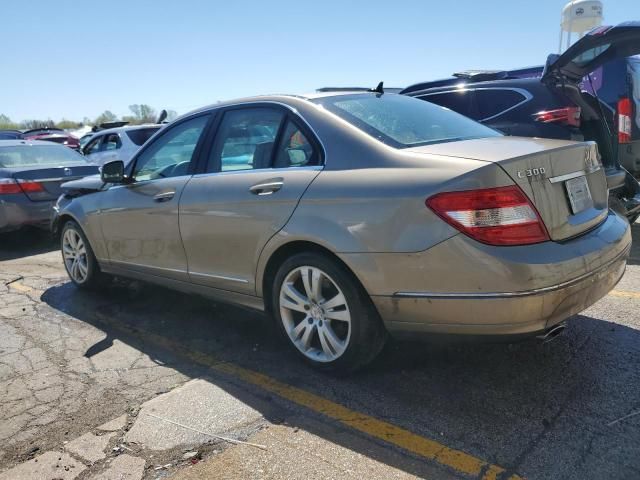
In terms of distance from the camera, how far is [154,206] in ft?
13.6

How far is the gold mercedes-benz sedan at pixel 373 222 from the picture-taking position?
2547mm

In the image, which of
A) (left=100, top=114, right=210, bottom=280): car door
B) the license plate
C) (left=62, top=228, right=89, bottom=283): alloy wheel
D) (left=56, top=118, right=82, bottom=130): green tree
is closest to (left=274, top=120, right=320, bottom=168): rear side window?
(left=100, top=114, right=210, bottom=280): car door

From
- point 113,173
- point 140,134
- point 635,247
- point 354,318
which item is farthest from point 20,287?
point 635,247

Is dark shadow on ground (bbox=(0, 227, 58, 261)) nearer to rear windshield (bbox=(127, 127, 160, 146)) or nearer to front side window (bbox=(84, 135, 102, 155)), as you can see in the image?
rear windshield (bbox=(127, 127, 160, 146))

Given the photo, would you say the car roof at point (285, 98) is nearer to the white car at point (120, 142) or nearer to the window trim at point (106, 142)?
the white car at point (120, 142)

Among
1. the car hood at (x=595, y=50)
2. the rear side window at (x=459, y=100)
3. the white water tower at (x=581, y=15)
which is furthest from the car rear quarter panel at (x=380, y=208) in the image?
the white water tower at (x=581, y=15)

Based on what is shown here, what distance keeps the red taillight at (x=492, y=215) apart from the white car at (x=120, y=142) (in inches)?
363

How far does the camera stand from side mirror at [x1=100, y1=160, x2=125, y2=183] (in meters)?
4.48

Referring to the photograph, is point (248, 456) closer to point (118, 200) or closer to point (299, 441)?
point (299, 441)

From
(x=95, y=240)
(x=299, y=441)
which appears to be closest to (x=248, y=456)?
(x=299, y=441)

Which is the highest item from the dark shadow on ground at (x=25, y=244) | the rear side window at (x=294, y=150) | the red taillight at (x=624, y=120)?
the rear side window at (x=294, y=150)

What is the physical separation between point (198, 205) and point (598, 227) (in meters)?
2.43

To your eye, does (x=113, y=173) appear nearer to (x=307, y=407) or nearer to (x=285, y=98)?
(x=285, y=98)

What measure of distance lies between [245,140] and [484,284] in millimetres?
1912
